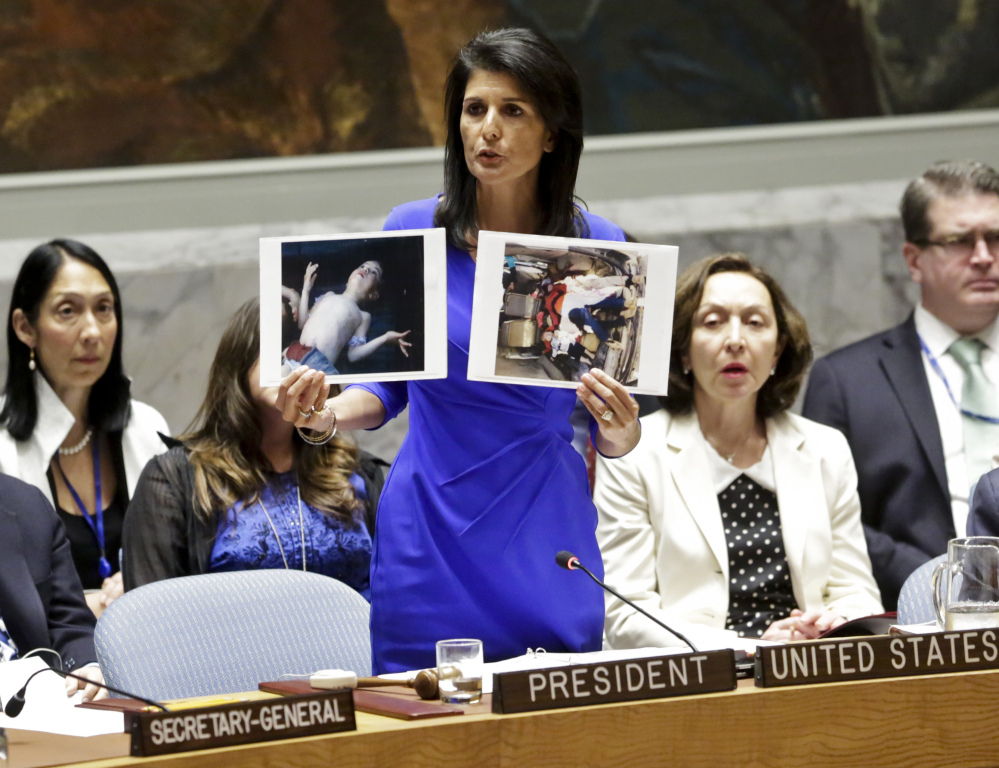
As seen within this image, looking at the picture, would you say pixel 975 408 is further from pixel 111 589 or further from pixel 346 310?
pixel 111 589

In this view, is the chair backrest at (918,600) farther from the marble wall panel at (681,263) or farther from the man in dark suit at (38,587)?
the marble wall panel at (681,263)

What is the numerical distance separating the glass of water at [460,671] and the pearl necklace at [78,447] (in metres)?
2.73

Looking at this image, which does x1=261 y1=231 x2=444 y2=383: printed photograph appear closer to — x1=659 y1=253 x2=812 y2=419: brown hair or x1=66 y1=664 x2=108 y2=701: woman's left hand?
x1=66 y1=664 x2=108 y2=701: woman's left hand

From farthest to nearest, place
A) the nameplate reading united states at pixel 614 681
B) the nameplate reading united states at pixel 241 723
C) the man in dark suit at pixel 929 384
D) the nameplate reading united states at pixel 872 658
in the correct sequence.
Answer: the man in dark suit at pixel 929 384, the nameplate reading united states at pixel 872 658, the nameplate reading united states at pixel 614 681, the nameplate reading united states at pixel 241 723

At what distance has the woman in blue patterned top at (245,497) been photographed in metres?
3.71

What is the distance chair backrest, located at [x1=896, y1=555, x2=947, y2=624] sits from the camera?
2891mm

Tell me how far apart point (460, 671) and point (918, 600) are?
4.63 feet

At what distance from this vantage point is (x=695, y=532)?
11.8 ft

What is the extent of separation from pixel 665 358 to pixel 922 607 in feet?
3.09

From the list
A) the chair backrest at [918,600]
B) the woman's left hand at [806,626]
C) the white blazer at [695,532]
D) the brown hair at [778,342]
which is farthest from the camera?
the brown hair at [778,342]

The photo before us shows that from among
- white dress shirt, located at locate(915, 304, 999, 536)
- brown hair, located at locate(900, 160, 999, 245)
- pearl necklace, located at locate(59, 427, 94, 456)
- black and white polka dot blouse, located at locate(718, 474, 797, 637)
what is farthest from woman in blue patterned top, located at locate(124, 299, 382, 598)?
brown hair, located at locate(900, 160, 999, 245)

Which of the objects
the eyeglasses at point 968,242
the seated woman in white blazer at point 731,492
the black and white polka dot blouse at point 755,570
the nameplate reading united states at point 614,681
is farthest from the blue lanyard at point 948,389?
the nameplate reading united states at point 614,681

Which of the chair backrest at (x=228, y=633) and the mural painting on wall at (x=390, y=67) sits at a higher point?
the mural painting on wall at (x=390, y=67)

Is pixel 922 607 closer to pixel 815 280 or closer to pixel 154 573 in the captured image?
pixel 154 573
